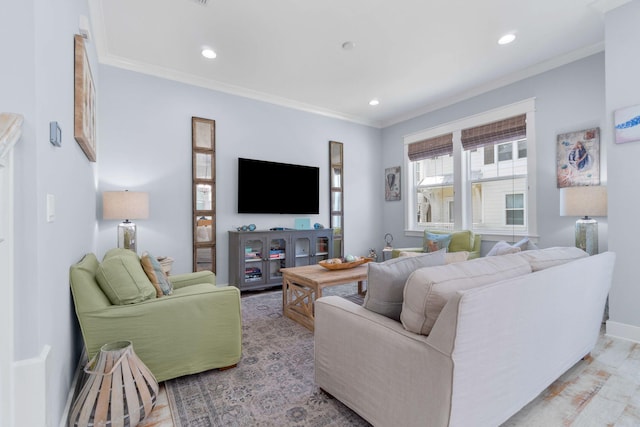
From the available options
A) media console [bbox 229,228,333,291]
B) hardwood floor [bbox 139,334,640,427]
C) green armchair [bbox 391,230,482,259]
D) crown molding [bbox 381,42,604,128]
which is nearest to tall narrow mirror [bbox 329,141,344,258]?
media console [bbox 229,228,333,291]

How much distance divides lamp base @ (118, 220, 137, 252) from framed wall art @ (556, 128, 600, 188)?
A: 4.73m

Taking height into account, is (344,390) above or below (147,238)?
below

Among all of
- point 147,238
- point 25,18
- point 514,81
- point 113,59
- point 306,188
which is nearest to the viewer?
point 25,18

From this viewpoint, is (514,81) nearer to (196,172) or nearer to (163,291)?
(196,172)

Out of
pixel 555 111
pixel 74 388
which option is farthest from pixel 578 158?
pixel 74 388

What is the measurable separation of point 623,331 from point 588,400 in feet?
4.24

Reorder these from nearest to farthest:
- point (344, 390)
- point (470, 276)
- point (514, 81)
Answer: point (470, 276) < point (344, 390) < point (514, 81)

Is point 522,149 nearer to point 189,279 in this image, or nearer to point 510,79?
point 510,79

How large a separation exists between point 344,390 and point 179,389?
3.36 feet

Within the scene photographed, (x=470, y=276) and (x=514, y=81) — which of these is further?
(x=514, y=81)

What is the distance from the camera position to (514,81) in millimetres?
3883

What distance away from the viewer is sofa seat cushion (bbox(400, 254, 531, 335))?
122 centimetres

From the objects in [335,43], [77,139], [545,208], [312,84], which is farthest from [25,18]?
[545,208]

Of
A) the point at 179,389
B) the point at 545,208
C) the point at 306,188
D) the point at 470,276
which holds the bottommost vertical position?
the point at 179,389
